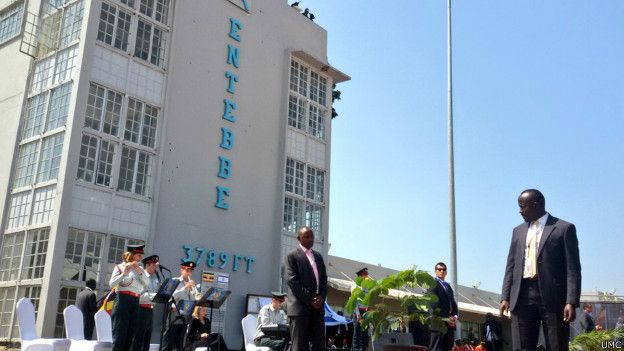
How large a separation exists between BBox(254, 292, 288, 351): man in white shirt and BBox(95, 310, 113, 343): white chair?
2.39 meters

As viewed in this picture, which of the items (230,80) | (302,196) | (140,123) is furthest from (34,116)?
(302,196)

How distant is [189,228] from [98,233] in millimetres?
2910

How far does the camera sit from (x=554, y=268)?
5.37 m

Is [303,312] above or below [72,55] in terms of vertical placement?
below

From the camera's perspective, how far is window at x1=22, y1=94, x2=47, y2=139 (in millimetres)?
16656

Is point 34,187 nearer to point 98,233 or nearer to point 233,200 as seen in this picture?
point 98,233

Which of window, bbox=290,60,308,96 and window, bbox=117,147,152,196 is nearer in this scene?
window, bbox=117,147,152,196

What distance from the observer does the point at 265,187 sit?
20516 millimetres

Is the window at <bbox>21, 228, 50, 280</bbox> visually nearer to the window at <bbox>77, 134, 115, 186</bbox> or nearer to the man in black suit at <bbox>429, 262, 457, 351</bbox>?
the window at <bbox>77, 134, 115, 186</bbox>

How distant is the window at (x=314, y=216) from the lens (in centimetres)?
2241

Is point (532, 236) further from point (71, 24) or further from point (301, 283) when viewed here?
point (71, 24)

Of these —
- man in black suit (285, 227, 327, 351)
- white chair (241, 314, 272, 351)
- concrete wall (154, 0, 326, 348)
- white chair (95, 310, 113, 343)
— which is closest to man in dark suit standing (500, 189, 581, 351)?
man in black suit (285, 227, 327, 351)

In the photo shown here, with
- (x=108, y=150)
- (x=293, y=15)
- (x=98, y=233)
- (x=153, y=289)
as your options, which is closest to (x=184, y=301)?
(x=153, y=289)

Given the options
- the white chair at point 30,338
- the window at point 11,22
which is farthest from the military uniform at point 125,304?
the window at point 11,22
